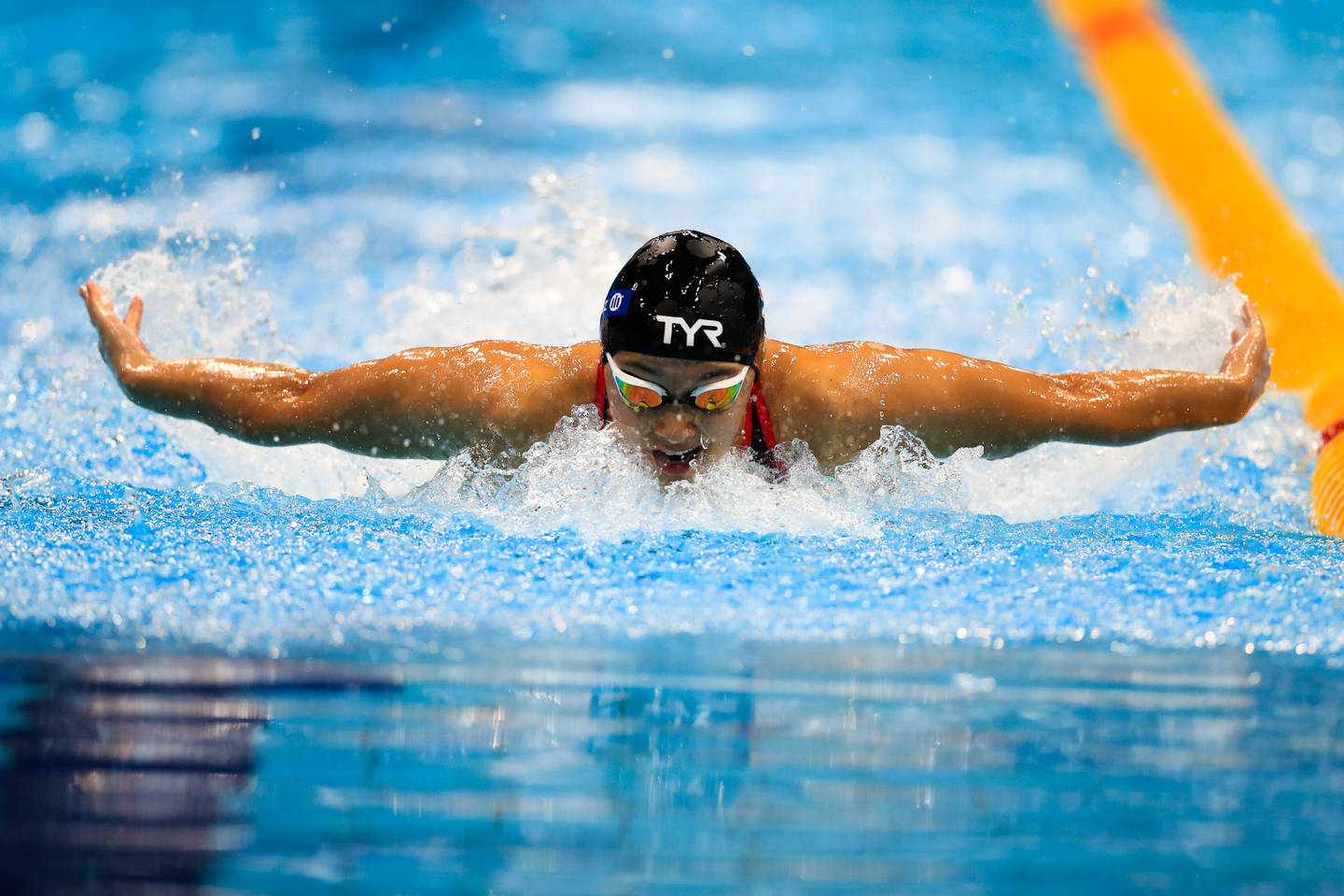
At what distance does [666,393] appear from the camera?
2475mm

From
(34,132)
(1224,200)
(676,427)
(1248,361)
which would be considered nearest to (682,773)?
(676,427)

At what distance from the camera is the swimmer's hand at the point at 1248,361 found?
9.41 ft

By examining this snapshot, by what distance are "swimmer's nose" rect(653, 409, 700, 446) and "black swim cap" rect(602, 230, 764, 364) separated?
13 centimetres

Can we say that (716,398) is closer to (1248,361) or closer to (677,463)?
(677,463)

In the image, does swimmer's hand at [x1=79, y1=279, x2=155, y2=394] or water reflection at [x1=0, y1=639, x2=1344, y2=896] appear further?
swimmer's hand at [x1=79, y1=279, x2=155, y2=394]

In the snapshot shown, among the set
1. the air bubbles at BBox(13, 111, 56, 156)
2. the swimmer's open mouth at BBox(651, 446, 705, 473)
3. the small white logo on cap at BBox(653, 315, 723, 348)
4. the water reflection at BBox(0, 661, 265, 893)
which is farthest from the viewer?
the air bubbles at BBox(13, 111, 56, 156)

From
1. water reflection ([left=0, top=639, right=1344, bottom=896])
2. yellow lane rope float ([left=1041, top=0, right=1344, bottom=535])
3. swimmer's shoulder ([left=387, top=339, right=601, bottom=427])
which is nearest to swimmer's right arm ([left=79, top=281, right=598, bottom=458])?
swimmer's shoulder ([left=387, top=339, right=601, bottom=427])

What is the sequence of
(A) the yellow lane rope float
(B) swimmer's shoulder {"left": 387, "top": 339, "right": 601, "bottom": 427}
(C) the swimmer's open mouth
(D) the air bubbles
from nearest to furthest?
(C) the swimmer's open mouth < (B) swimmer's shoulder {"left": 387, "top": 339, "right": 601, "bottom": 427} < (A) the yellow lane rope float < (D) the air bubbles

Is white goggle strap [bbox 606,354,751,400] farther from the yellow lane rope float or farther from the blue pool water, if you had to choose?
the yellow lane rope float

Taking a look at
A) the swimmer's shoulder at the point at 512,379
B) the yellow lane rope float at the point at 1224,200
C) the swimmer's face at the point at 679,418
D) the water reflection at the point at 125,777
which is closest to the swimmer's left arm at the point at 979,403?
the swimmer's face at the point at 679,418

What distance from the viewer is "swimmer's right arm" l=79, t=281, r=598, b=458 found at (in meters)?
2.71

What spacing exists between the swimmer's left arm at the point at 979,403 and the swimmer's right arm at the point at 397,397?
21.2 inches

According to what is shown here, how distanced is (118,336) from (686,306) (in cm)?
147

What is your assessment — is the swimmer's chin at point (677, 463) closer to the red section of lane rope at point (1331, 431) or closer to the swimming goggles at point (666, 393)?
the swimming goggles at point (666, 393)
